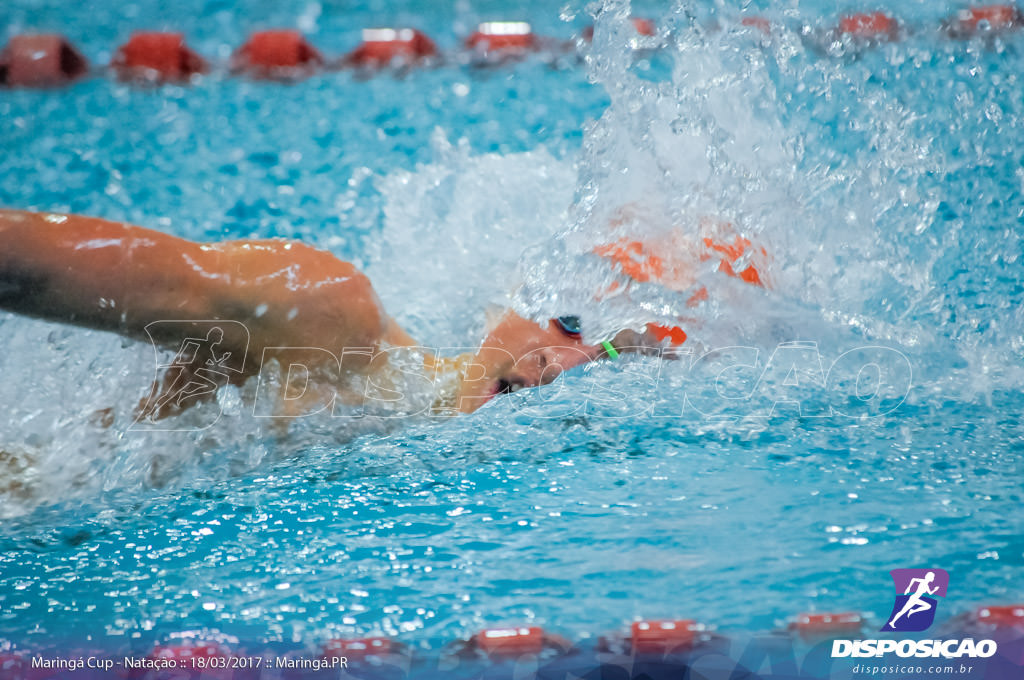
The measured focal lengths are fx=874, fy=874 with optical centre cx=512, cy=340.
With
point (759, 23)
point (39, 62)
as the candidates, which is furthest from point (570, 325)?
point (39, 62)

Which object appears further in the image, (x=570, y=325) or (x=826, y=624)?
(x=570, y=325)

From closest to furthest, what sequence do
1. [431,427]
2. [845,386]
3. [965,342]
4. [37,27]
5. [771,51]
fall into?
[431,427] < [845,386] < [965,342] < [771,51] < [37,27]

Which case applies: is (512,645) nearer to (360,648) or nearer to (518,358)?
(360,648)

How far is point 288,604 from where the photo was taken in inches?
40.7

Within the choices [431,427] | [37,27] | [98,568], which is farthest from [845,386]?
[37,27]

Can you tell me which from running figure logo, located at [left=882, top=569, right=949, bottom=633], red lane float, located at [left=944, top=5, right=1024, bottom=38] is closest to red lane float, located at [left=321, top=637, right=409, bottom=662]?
running figure logo, located at [left=882, top=569, right=949, bottom=633]

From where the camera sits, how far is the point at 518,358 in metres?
1.49

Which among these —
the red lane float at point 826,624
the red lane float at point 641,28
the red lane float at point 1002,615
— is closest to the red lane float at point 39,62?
the red lane float at point 641,28

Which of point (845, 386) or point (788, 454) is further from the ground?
point (845, 386)

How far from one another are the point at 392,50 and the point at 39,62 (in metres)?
1.17

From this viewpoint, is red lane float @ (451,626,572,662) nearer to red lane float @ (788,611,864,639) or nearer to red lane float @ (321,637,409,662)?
red lane float @ (321,637,409,662)

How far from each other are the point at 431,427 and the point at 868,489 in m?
0.68

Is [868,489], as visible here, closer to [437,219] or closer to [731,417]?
[731,417]

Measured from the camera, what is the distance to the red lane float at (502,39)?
10.5 feet
